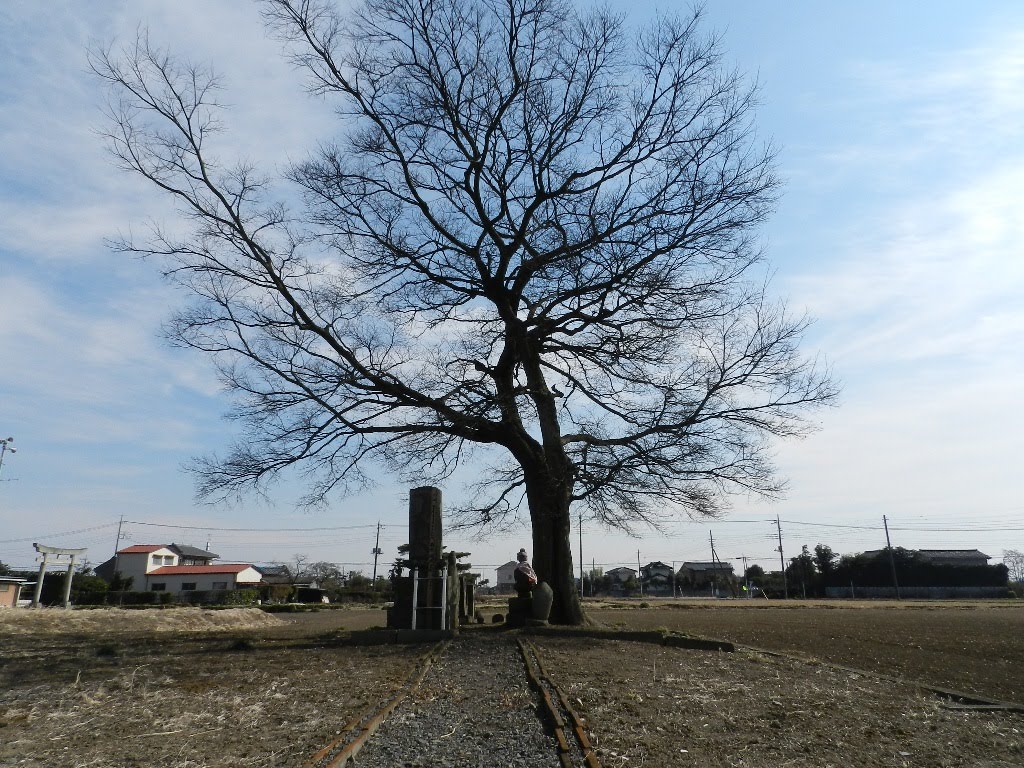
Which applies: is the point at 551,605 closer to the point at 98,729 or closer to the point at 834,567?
the point at 98,729

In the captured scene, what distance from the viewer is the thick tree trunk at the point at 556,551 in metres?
13.7

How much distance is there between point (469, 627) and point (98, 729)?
942 cm

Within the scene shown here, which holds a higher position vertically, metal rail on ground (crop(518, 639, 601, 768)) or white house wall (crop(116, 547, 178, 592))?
white house wall (crop(116, 547, 178, 592))

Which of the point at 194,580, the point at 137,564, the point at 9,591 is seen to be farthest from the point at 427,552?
the point at 137,564

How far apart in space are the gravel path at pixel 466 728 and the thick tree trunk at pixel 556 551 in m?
5.91

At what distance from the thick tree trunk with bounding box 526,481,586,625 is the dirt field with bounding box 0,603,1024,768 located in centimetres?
244

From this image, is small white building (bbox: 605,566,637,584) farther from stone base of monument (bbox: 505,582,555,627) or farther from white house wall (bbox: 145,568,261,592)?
stone base of monument (bbox: 505,582,555,627)

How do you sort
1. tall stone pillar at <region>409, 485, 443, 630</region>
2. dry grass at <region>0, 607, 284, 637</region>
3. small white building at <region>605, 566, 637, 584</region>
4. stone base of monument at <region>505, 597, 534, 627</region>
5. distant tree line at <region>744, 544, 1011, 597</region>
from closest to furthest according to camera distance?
tall stone pillar at <region>409, 485, 443, 630</region>
stone base of monument at <region>505, 597, 534, 627</region>
dry grass at <region>0, 607, 284, 637</region>
distant tree line at <region>744, 544, 1011, 597</region>
small white building at <region>605, 566, 637, 584</region>

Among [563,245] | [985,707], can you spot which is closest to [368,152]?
[563,245]

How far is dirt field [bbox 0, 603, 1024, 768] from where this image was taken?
4543mm

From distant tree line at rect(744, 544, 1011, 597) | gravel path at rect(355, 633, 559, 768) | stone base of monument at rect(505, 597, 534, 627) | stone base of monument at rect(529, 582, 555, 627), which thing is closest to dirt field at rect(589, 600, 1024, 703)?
stone base of monument at rect(529, 582, 555, 627)

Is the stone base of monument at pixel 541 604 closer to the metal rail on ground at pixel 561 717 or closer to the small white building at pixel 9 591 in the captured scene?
the metal rail on ground at pixel 561 717

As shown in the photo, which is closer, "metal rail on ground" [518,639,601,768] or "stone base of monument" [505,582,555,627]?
"metal rail on ground" [518,639,601,768]

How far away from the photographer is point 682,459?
13.1 m
